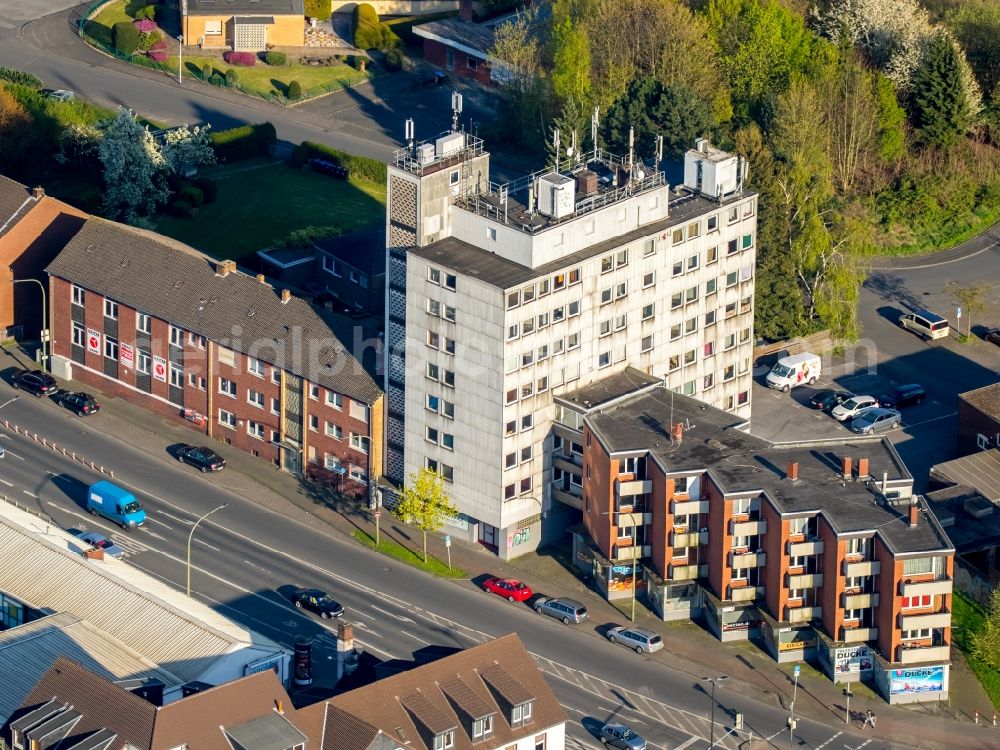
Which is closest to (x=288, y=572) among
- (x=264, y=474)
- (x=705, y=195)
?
(x=264, y=474)

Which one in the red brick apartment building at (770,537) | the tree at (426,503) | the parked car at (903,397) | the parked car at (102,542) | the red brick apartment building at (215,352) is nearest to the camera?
the red brick apartment building at (770,537)

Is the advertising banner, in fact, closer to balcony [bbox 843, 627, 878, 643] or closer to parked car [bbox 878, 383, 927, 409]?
balcony [bbox 843, 627, 878, 643]

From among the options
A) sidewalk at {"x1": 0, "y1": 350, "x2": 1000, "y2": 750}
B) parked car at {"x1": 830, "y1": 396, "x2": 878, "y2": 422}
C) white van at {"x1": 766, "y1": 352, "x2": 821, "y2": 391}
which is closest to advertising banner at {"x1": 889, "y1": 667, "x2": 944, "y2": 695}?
sidewalk at {"x1": 0, "y1": 350, "x2": 1000, "y2": 750}

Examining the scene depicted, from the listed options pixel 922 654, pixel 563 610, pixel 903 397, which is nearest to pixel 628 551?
pixel 563 610

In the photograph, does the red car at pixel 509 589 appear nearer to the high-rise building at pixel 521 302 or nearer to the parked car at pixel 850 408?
the high-rise building at pixel 521 302

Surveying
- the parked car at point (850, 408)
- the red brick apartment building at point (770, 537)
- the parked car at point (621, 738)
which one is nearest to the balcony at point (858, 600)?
the red brick apartment building at point (770, 537)

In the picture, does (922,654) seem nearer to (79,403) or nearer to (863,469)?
(863,469)
